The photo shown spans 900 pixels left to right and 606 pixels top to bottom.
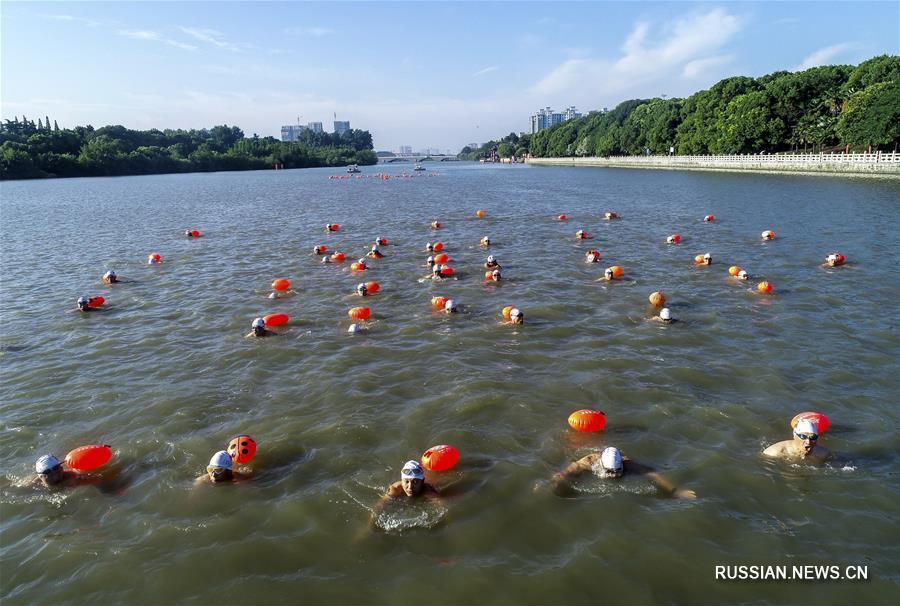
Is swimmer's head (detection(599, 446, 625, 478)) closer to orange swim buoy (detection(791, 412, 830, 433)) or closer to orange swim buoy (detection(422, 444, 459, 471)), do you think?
orange swim buoy (detection(422, 444, 459, 471))

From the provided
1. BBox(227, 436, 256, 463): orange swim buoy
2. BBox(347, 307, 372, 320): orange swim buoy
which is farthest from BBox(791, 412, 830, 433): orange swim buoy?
BBox(347, 307, 372, 320): orange swim buoy

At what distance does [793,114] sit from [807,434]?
9256 cm

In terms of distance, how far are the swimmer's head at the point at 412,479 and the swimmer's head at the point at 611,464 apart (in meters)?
3.50

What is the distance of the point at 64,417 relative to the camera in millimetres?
13227

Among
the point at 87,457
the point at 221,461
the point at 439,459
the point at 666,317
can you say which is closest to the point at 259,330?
the point at 87,457

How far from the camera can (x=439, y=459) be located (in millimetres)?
10719

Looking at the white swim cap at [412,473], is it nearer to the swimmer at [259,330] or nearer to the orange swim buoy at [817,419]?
the orange swim buoy at [817,419]

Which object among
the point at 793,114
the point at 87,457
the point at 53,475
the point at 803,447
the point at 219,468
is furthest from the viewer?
the point at 793,114

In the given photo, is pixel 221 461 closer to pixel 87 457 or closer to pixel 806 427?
pixel 87 457

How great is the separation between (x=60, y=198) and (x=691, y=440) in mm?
86187

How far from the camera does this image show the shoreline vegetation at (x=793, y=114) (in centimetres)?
6581

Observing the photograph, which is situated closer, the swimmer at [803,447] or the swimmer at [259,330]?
the swimmer at [803,447]

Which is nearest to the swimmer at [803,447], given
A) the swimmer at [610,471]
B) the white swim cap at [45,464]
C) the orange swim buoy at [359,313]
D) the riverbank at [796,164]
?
the swimmer at [610,471]

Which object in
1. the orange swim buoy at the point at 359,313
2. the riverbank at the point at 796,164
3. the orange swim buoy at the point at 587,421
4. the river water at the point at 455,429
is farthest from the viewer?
the riverbank at the point at 796,164
